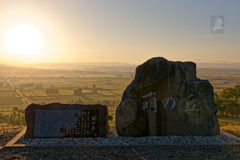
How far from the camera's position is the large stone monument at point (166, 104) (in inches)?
352

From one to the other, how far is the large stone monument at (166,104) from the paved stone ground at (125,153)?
4.05 ft

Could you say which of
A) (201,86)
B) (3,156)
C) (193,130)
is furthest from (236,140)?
(3,156)

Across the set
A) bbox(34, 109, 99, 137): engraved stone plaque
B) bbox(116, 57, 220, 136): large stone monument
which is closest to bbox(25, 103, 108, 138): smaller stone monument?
bbox(34, 109, 99, 137): engraved stone plaque

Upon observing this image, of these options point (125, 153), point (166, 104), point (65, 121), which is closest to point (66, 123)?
point (65, 121)

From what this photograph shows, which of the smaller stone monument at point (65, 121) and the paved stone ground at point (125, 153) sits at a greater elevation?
the smaller stone monument at point (65, 121)

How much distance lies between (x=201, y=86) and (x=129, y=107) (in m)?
3.32

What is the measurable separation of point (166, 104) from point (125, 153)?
10.1 feet

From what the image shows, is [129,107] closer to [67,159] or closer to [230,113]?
[67,159]

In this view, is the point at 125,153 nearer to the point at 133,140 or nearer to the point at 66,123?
the point at 133,140

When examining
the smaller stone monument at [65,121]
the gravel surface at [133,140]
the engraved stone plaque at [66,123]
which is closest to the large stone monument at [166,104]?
the gravel surface at [133,140]

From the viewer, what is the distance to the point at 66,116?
8.91 meters

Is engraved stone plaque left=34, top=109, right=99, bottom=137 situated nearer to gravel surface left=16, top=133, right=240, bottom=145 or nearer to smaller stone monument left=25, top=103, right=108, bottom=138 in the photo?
smaller stone monument left=25, top=103, right=108, bottom=138

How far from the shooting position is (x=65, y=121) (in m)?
8.88

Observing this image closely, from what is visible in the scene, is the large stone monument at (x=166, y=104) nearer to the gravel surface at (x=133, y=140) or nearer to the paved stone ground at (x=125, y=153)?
the gravel surface at (x=133, y=140)
